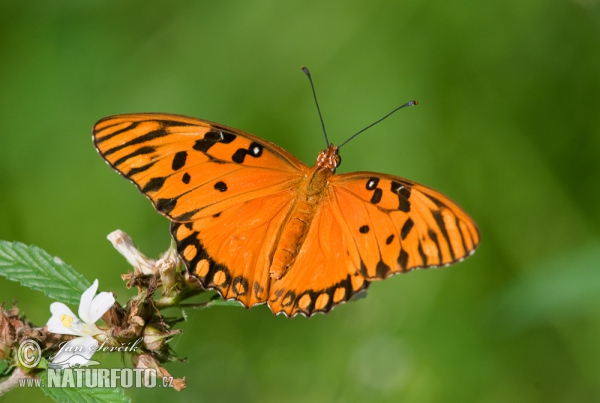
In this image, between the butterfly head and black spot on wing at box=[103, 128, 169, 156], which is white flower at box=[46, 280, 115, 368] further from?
the butterfly head

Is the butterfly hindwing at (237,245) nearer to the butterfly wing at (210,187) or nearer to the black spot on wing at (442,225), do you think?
the butterfly wing at (210,187)

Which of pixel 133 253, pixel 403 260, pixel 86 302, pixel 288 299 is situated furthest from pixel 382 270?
pixel 86 302

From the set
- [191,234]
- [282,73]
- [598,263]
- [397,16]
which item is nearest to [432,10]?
[397,16]

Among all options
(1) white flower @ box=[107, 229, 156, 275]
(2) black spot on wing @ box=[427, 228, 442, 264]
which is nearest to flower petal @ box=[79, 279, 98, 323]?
(1) white flower @ box=[107, 229, 156, 275]

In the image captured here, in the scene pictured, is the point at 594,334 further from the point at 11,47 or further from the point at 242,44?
the point at 11,47

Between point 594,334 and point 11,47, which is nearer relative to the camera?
point 594,334

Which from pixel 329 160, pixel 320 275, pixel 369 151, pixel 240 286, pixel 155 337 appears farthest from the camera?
pixel 369 151

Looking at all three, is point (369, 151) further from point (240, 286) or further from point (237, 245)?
point (240, 286)
